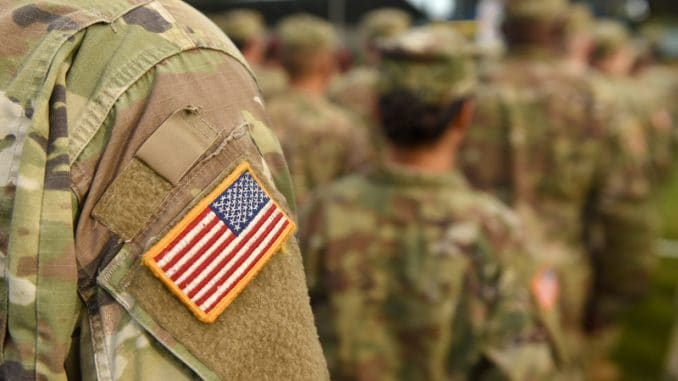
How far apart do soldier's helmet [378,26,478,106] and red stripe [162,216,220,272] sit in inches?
46.8

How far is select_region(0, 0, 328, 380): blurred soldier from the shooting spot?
68cm

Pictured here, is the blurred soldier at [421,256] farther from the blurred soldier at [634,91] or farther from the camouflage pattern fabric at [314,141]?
the blurred soldier at [634,91]

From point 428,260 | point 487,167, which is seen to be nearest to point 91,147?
point 428,260

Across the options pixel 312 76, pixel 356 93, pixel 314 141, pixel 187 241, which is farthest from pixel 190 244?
pixel 356 93

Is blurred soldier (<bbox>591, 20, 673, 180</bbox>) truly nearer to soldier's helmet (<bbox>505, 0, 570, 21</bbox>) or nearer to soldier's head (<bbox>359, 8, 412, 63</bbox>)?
soldier's head (<bbox>359, 8, 412, 63</bbox>)

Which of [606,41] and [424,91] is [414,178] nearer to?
[424,91]

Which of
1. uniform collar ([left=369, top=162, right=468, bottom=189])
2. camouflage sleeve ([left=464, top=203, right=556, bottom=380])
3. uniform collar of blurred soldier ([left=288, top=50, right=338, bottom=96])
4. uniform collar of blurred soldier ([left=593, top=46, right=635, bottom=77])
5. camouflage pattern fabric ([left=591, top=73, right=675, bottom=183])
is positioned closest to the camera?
camouflage sleeve ([left=464, top=203, right=556, bottom=380])

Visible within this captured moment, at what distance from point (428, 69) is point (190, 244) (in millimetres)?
1254

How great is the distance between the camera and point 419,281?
5.75 ft

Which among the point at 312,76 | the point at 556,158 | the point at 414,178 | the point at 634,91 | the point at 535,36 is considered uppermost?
the point at 414,178

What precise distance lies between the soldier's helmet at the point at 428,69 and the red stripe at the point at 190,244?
1.19 m

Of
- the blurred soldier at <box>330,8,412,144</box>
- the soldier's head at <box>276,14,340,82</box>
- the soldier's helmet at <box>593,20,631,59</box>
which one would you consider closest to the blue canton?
the blurred soldier at <box>330,8,412,144</box>

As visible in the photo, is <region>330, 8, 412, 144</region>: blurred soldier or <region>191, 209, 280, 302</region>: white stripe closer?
<region>191, 209, 280, 302</region>: white stripe

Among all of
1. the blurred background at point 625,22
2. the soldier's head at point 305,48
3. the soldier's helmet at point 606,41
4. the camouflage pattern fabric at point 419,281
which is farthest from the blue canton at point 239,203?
the soldier's helmet at point 606,41
